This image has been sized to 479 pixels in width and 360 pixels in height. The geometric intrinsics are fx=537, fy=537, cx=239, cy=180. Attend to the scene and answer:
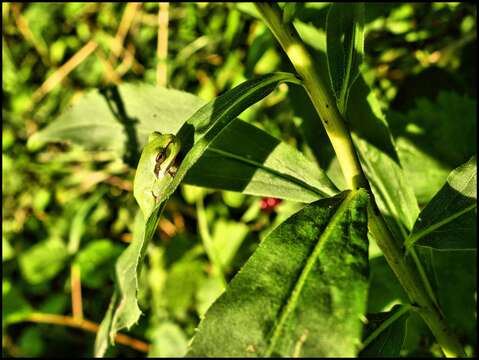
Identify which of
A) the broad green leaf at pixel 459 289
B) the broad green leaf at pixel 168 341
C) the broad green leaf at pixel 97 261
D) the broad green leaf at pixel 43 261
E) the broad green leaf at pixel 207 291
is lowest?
the broad green leaf at pixel 459 289

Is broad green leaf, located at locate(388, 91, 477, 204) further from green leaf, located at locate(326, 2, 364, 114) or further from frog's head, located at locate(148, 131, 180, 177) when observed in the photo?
frog's head, located at locate(148, 131, 180, 177)

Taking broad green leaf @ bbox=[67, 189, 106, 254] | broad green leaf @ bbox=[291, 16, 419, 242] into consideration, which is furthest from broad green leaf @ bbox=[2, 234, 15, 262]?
broad green leaf @ bbox=[291, 16, 419, 242]

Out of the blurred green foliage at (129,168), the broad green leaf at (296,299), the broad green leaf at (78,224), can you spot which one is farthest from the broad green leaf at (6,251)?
the broad green leaf at (296,299)

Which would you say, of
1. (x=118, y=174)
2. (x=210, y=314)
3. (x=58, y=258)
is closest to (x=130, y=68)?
(x=118, y=174)

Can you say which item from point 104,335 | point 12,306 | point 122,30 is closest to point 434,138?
point 104,335

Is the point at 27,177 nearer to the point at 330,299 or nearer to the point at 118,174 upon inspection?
the point at 118,174

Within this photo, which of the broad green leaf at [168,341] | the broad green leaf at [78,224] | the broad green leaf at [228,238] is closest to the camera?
the broad green leaf at [168,341]

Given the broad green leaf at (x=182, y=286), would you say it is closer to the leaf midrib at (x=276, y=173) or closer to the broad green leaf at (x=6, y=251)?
the broad green leaf at (x=6, y=251)
